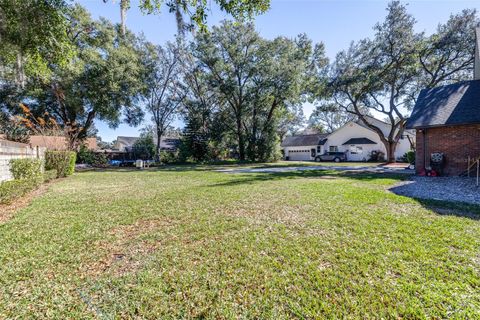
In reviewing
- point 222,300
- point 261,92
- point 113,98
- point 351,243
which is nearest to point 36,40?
point 222,300

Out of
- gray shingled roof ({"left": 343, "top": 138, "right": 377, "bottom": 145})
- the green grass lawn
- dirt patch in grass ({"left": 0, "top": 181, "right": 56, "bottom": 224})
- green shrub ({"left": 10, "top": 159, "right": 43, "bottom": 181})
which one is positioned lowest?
the green grass lawn

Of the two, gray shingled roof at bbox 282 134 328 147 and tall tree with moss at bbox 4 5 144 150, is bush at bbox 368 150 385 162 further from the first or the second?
tall tree with moss at bbox 4 5 144 150

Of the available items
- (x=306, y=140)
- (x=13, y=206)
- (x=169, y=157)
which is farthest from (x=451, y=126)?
(x=306, y=140)

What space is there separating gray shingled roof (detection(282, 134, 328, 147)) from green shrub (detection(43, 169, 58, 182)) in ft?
101

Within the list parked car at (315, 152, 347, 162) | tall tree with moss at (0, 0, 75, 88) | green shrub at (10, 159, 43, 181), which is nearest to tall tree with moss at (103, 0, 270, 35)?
tall tree with moss at (0, 0, 75, 88)

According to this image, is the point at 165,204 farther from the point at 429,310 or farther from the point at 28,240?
the point at 429,310

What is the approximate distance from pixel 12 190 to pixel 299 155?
110 feet

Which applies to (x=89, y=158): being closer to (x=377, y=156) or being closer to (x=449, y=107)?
Answer: (x=449, y=107)

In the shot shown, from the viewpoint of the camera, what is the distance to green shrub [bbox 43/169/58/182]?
381 inches

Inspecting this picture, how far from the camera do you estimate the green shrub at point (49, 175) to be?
9.68m

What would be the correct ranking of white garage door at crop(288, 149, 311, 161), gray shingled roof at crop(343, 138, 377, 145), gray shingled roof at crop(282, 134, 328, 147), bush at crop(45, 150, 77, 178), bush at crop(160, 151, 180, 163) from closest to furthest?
bush at crop(45, 150, 77, 178) < bush at crop(160, 151, 180, 163) < gray shingled roof at crop(343, 138, 377, 145) < gray shingled roof at crop(282, 134, 328, 147) < white garage door at crop(288, 149, 311, 161)

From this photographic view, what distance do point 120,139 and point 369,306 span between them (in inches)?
2071

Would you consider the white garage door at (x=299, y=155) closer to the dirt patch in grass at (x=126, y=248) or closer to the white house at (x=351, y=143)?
the white house at (x=351, y=143)

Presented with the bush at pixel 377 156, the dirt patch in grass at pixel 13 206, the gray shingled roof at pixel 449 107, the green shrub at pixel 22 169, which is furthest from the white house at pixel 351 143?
the dirt patch in grass at pixel 13 206
